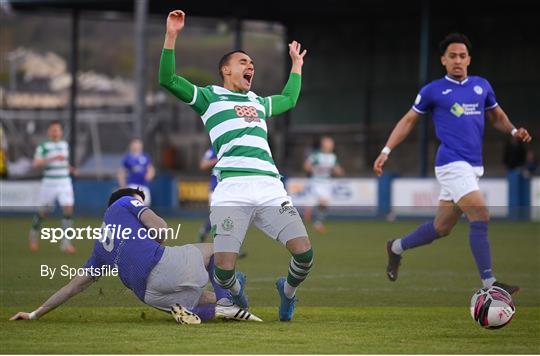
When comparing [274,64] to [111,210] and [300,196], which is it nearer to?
[300,196]

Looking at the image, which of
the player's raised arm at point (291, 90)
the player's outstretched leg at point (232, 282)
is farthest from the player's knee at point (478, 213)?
the player's outstretched leg at point (232, 282)

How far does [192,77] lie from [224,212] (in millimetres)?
68452

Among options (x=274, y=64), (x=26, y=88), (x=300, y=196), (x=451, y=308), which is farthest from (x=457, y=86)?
(x=26, y=88)

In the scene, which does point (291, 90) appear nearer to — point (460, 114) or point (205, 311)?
point (205, 311)

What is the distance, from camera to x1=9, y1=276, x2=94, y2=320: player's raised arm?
10.4 metres

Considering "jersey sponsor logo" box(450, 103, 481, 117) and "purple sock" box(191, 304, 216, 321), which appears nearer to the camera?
"purple sock" box(191, 304, 216, 321)

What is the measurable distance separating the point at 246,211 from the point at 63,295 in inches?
69.0

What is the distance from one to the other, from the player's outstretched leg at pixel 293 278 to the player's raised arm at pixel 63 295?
1645 mm

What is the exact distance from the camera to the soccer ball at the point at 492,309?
9.76 meters

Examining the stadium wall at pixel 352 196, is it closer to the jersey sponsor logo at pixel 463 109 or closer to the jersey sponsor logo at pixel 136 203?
the jersey sponsor logo at pixel 463 109

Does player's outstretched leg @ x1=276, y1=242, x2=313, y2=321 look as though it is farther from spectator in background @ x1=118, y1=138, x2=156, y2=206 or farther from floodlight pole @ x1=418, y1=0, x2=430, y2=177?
floodlight pole @ x1=418, y1=0, x2=430, y2=177

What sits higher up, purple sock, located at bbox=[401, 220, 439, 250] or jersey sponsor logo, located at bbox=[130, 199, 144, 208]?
jersey sponsor logo, located at bbox=[130, 199, 144, 208]

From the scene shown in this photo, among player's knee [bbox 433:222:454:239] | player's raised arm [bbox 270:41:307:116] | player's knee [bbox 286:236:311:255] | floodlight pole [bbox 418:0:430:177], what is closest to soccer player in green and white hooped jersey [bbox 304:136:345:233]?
floodlight pole [bbox 418:0:430:177]

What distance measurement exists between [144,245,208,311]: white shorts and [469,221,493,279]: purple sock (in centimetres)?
291
